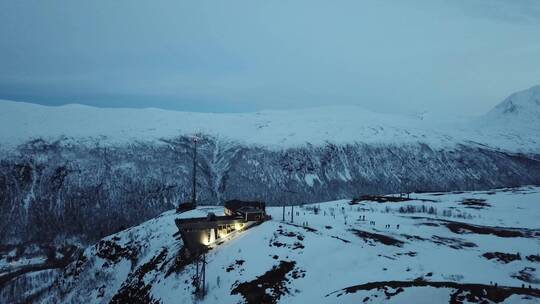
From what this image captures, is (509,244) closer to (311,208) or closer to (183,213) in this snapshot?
(311,208)

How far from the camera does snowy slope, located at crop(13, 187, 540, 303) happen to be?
2077 inches

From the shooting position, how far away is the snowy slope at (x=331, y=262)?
52.8 metres

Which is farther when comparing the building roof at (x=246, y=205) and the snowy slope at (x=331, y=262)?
the building roof at (x=246, y=205)

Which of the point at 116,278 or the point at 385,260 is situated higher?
the point at 385,260

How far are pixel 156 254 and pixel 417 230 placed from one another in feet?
162

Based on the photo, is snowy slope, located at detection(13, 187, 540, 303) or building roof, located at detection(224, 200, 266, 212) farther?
building roof, located at detection(224, 200, 266, 212)

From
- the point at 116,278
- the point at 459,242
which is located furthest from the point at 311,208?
the point at 116,278

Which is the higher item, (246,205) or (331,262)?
(246,205)

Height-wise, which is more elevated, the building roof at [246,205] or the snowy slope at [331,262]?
the building roof at [246,205]

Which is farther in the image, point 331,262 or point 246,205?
point 246,205

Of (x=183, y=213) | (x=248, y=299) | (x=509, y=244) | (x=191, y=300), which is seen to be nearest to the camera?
(x=248, y=299)

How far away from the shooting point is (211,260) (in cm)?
6881

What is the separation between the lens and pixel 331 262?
60906 mm

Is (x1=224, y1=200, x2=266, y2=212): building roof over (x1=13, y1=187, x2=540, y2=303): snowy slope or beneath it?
over
